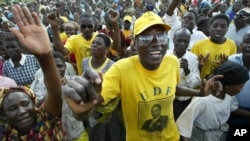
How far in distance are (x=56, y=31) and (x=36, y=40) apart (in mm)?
2361

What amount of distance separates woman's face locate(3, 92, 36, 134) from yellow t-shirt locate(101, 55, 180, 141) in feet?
1.74

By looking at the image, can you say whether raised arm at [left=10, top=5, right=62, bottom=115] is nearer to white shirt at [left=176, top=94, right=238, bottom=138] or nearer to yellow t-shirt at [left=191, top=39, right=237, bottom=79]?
white shirt at [left=176, top=94, right=238, bottom=138]

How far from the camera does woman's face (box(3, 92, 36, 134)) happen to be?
86.4 inches

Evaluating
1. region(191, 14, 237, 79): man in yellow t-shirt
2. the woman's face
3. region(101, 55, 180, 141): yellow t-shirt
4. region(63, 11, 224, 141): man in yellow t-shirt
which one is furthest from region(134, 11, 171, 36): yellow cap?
region(191, 14, 237, 79): man in yellow t-shirt

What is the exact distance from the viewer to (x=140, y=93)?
254 centimetres

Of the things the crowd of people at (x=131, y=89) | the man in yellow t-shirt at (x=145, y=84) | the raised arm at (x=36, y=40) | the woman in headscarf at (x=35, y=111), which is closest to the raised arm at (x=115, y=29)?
the crowd of people at (x=131, y=89)

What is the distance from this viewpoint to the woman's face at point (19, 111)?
2195 mm

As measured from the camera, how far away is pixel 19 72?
4.09 meters

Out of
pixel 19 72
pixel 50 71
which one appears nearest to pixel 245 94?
pixel 50 71

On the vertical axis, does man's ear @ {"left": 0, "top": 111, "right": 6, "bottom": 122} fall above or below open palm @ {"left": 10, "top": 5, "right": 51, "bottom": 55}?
below

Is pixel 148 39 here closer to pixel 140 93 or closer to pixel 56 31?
pixel 140 93

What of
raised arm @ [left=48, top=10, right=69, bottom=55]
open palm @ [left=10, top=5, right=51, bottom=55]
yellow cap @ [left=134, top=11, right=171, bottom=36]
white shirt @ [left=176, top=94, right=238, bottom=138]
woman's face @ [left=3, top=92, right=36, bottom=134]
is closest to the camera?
open palm @ [left=10, top=5, right=51, bottom=55]

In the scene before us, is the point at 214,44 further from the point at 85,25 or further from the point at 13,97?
the point at 13,97

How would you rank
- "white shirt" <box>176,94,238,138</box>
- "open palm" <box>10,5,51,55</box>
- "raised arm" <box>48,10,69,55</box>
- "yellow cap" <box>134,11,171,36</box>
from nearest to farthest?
"open palm" <box>10,5,51,55</box> < "yellow cap" <box>134,11,171,36</box> < "white shirt" <box>176,94,238,138</box> < "raised arm" <box>48,10,69,55</box>
